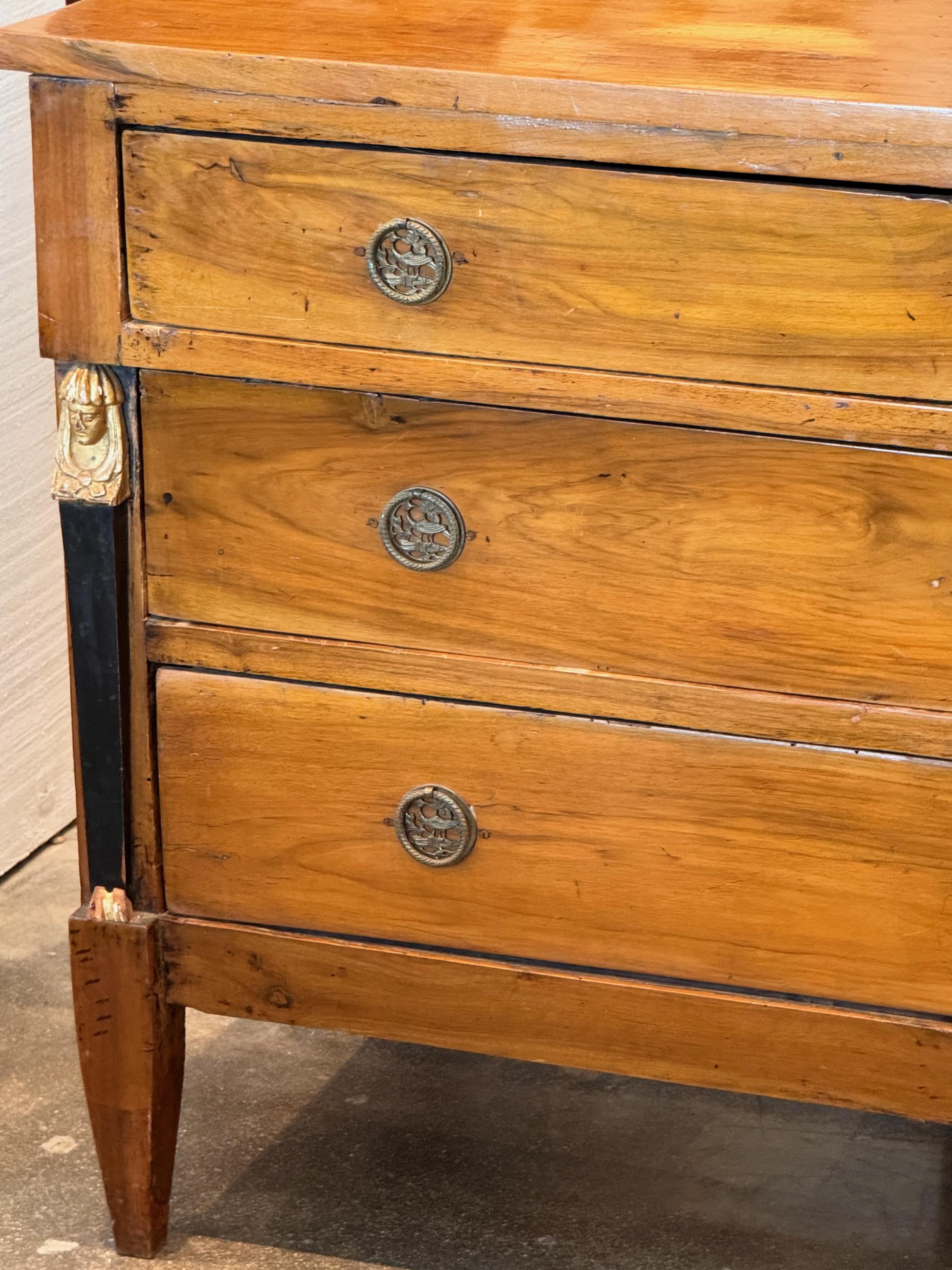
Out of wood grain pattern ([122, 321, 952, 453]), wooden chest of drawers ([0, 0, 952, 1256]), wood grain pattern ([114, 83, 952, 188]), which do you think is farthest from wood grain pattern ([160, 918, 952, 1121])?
wood grain pattern ([114, 83, 952, 188])

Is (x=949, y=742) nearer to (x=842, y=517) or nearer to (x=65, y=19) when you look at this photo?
(x=842, y=517)

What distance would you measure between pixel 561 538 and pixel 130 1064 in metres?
0.58

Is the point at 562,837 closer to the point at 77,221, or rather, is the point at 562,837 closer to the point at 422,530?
the point at 422,530

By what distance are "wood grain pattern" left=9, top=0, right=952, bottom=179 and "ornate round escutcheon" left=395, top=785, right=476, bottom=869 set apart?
506 mm

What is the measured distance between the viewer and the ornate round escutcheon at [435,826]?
128 centimetres

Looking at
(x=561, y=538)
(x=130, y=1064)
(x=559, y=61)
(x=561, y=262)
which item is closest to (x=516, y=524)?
(x=561, y=538)

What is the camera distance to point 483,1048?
134 centimetres

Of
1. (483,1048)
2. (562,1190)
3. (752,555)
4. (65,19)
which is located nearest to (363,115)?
(65,19)

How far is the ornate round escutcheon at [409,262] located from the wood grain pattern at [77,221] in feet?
0.65

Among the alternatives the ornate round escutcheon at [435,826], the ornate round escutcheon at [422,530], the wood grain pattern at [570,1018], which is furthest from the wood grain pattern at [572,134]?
the wood grain pattern at [570,1018]

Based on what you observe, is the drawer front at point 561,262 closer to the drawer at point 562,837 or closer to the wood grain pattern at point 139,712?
the wood grain pattern at point 139,712

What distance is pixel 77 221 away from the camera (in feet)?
3.96

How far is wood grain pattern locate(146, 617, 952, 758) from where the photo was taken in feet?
3.94

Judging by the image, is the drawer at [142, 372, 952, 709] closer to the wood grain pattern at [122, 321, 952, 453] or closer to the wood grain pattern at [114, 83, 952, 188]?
the wood grain pattern at [122, 321, 952, 453]
